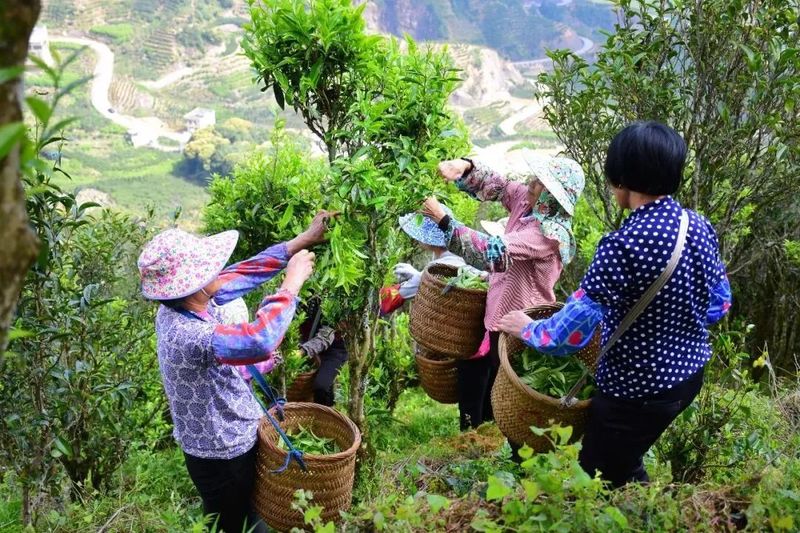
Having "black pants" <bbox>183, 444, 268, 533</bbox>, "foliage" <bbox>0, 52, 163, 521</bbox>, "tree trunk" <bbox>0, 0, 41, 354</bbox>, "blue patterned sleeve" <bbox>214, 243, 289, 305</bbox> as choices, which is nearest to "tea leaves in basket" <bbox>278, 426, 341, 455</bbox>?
"black pants" <bbox>183, 444, 268, 533</bbox>

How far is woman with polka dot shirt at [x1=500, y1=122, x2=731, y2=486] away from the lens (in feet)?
7.19

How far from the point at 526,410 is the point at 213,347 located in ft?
4.04

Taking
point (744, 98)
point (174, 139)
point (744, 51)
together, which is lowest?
point (174, 139)

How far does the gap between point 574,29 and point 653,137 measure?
3659 inches

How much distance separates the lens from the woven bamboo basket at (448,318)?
11.9 ft

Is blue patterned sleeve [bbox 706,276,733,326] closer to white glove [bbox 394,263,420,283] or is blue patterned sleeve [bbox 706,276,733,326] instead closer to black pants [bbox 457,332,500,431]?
black pants [bbox 457,332,500,431]

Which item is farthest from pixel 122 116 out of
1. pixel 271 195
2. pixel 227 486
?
pixel 227 486

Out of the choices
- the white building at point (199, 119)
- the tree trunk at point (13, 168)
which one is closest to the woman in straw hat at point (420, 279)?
the tree trunk at point (13, 168)

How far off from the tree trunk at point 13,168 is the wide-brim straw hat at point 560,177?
2.64 m

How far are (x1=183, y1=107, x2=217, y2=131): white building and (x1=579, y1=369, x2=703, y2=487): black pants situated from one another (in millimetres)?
54963

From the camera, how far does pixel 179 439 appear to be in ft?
8.79

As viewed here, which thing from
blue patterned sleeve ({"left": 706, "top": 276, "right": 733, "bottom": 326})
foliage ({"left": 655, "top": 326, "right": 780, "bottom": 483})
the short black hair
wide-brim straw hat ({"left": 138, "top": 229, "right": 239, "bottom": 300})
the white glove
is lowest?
the white glove

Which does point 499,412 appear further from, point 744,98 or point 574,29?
point 574,29

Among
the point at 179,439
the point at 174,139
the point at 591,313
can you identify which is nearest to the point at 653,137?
the point at 591,313
